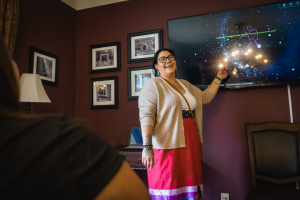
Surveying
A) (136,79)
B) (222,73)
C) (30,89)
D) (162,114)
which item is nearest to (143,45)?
(136,79)

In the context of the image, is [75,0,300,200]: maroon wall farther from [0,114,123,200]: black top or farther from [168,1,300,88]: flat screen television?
[0,114,123,200]: black top

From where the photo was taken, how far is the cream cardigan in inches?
63.7

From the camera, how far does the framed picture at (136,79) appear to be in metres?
2.58

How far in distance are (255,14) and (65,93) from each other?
241cm

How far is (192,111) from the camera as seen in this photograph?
1.85 m

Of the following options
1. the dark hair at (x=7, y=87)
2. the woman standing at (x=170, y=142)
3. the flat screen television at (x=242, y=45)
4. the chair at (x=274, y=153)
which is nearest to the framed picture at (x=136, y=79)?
the flat screen television at (x=242, y=45)

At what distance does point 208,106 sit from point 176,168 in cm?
97

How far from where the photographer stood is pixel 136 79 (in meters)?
2.62

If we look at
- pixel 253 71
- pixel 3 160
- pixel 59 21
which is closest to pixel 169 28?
pixel 253 71

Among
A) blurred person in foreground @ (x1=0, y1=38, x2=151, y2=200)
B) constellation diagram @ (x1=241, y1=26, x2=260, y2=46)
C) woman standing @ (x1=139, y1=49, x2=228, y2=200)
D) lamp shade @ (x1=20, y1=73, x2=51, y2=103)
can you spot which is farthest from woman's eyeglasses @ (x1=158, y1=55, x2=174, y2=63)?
blurred person in foreground @ (x1=0, y1=38, x2=151, y2=200)

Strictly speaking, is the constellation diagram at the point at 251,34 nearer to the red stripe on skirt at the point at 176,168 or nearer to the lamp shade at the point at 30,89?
the red stripe on skirt at the point at 176,168

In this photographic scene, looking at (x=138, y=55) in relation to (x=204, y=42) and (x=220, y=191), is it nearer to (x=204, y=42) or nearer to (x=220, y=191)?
(x=204, y=42)

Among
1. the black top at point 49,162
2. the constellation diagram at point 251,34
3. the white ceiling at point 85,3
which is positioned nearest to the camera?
the black top at point 49,162

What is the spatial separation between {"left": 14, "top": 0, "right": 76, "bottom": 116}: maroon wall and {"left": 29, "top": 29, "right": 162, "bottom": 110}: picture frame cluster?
3.7 inches
